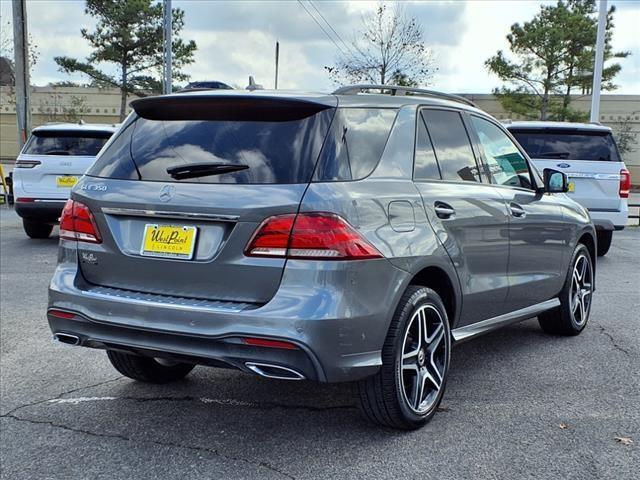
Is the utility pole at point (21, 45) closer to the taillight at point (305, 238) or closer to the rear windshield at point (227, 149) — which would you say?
the rear windshield at point (227, 149)

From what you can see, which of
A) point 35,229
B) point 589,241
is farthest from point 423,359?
point 35,229

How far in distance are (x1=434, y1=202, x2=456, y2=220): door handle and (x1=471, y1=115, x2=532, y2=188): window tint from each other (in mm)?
808

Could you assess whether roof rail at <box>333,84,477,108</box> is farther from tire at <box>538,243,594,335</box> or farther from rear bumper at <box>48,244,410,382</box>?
tire at <box>538,243,594,335</box>

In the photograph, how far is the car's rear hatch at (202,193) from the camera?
327 centimetres

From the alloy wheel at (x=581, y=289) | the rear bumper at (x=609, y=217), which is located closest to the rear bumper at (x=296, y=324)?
the alloy wheel at (x=581, y=289)

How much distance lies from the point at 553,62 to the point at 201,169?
3751 cm

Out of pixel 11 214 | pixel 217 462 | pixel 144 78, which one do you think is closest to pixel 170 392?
pixel 217 462

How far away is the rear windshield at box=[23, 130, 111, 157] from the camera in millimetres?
11188

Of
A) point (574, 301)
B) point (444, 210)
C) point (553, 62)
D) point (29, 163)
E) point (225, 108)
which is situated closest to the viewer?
point (225, 108)

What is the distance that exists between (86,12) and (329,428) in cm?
4205

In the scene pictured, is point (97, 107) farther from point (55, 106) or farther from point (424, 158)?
point (424, 158)

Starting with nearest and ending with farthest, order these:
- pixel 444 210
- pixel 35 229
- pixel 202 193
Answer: pixel 202 193
pixel 444 210
pixel 35 229

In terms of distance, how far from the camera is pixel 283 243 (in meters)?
3.22

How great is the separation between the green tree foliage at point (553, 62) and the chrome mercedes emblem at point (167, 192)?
3690 centimetres
